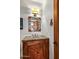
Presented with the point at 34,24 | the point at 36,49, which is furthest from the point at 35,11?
the point at 36,49

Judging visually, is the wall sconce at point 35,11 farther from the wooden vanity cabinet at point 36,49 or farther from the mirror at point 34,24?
the wooden vanity cabinet at point 36,49

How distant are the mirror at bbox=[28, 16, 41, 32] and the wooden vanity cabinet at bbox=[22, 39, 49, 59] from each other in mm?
575

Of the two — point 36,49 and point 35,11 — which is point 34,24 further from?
point 36,49

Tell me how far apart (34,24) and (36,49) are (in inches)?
36.3

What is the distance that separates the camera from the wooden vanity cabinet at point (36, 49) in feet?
11.3

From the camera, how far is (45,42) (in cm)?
393

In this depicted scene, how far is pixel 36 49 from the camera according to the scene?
3727 millimetres

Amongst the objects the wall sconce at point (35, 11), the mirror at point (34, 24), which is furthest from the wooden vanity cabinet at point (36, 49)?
the wall sconce at point (35, 11)
